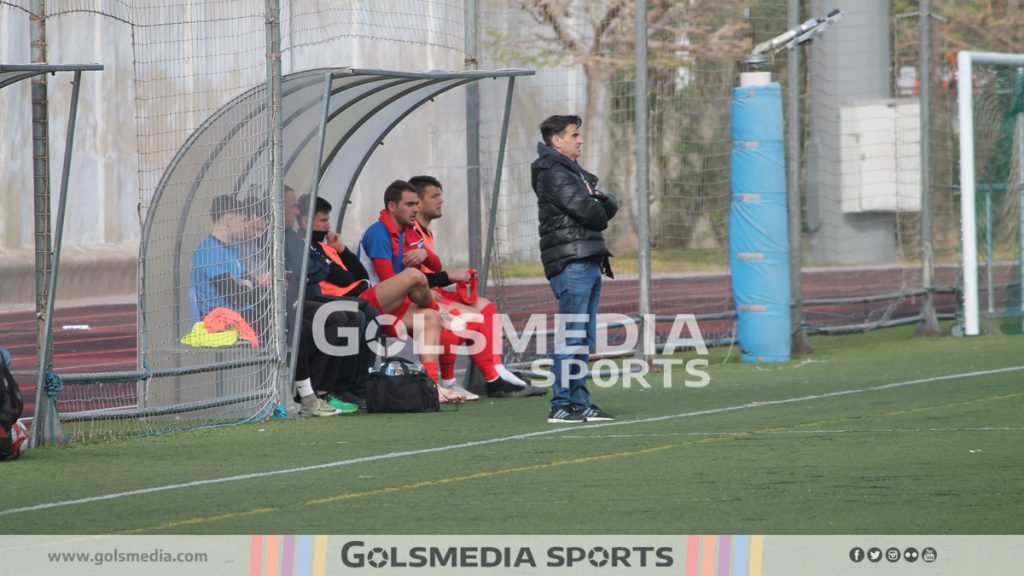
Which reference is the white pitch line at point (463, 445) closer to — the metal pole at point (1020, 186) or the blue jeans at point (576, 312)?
the blue jeans at point (576, 312)

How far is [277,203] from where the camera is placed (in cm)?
1053

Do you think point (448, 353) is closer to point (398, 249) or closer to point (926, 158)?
point (398, 249)

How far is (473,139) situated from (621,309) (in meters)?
6.80

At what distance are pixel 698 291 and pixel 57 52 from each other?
998 cm

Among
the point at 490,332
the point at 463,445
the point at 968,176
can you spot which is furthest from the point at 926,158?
the point at 463,445

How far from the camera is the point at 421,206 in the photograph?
478 inches

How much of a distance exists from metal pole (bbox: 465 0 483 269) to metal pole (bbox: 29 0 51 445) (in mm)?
4184

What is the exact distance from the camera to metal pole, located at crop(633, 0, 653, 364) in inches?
551

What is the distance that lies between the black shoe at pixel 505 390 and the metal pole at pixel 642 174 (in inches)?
85.1

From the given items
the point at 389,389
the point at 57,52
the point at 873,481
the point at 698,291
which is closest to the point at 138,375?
the point at 389,389

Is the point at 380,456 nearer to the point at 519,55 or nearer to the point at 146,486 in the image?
the point at 146,486

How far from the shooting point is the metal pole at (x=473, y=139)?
501 inches

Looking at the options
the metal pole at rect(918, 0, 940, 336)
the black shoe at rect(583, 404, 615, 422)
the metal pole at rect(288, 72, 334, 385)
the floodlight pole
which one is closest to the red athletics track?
the metal pole at rect(918, 0, 940, 336)

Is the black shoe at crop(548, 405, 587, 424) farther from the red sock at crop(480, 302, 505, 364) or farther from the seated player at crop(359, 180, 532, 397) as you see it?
the red sock at crop(480, 302, 505, 364)
